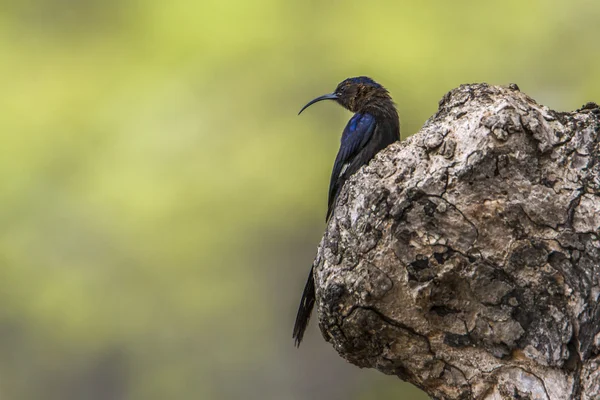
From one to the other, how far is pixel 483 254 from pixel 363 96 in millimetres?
2868

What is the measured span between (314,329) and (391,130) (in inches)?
192

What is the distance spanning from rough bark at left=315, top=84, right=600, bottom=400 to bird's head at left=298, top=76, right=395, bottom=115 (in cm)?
224

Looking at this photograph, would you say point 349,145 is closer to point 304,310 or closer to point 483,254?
point 304,310

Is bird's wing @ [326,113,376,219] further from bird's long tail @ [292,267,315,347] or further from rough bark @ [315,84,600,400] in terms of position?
rough bark @ [315,84,600,400]

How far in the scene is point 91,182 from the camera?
980 centimetres

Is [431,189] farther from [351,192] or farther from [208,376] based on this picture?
[208,376]

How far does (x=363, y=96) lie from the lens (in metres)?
5.77

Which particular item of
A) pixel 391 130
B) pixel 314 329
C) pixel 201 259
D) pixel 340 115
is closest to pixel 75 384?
pixel 201 259

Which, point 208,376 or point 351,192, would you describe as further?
→ point 208,376

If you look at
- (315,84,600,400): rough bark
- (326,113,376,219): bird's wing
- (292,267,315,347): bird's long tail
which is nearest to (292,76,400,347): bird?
(326,113,376,219): bird's wing

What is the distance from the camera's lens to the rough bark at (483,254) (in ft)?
9.78

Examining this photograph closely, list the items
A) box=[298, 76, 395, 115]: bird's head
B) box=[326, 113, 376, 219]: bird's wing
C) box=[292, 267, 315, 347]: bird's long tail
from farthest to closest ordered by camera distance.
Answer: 1. box=[298, 76, 395, 115]: bird's head
2. box=[326, 113, 376, 219]: bird's wing
3. box=[292, 267, 315, 347]: bird's long tail

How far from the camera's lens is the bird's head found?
217 inches

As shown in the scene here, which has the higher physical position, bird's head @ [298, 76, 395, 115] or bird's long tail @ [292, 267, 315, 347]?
bird's head @ [298, 76, 395, 115]
